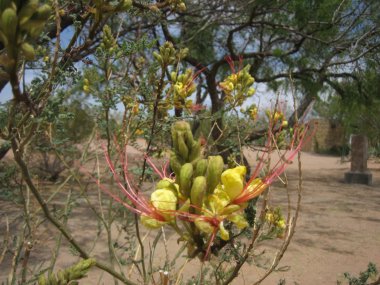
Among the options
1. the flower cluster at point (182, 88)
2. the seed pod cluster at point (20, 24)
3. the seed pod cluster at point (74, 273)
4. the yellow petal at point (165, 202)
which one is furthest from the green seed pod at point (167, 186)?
the flower cluster at point (182, 88)

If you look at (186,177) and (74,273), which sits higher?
(186,177)

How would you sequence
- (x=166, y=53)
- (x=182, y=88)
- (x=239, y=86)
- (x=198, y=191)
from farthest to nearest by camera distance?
(x=239, y=86) → (x=182, y=88) → (x=166, y=53) → (x=198, y=191)

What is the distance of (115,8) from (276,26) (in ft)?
17.8

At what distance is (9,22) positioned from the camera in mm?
431

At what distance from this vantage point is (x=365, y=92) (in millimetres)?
7566

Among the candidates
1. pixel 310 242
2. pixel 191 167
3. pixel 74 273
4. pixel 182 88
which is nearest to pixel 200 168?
pixel 191 167

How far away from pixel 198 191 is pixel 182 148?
7 cm

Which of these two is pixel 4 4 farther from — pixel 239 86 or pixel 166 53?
pixel 239 86

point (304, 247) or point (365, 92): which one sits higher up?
point (365, 92)

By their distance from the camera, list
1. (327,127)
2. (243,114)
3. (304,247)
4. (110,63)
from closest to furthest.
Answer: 1. (110,63)
2. (243,114)
3. (304,247)
4. (327,127)

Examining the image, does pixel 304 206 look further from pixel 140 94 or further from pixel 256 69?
pixel 140 94

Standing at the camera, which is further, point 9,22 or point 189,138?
point 189,138

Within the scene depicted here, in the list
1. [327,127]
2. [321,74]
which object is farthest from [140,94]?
[327,127]

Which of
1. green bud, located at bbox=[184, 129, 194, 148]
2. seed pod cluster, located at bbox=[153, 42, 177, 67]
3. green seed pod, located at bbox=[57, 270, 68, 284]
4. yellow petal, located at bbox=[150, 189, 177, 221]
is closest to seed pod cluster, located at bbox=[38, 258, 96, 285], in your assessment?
green seed pod, located at bbox=[57, 270, 68, 284]
